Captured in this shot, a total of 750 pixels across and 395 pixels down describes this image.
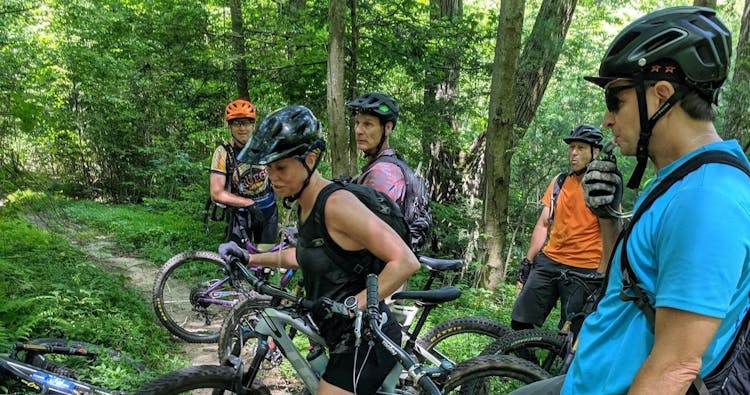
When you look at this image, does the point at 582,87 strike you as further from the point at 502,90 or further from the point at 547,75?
the point at 502,90

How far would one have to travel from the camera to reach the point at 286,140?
2.72 meters

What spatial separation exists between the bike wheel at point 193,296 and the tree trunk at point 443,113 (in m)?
4.89

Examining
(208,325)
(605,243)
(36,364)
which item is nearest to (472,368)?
(605,243)

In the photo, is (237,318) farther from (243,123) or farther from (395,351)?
(395,351)

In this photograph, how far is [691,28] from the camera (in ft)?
5.14

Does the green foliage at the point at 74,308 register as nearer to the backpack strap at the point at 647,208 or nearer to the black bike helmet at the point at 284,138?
the black bike helmet at the point at 284,138

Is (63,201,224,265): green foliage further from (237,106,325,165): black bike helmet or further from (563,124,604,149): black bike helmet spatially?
(563,124,604,149): black bike helmet

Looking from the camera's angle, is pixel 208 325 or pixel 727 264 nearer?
pixel 727 264

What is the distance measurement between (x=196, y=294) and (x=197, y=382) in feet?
10.9

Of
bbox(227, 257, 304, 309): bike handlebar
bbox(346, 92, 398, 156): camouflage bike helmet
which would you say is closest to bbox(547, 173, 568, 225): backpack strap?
bbox(346, 92, 398, 156): camouflage bike helmet

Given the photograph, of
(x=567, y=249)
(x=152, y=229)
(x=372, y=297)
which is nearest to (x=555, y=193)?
(x=567, y=249)

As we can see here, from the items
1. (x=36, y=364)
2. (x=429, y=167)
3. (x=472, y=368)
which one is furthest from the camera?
(x=429, y=167)

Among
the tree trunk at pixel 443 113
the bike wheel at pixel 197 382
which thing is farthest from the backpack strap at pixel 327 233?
the tree trunk at pixel 443 113

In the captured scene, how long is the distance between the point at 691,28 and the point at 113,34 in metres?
14.4
